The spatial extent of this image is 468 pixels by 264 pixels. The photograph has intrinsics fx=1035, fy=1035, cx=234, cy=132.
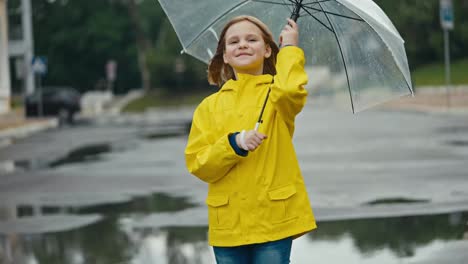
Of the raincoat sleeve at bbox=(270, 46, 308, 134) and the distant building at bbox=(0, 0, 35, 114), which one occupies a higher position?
the raincoat sleeve at bbox=(270, 46, 308, 134)

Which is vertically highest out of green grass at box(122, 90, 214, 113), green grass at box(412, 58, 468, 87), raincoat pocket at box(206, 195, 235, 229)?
raincoat pocket at box(206, 195, 235, 229)

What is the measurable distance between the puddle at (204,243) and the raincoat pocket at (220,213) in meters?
3.40

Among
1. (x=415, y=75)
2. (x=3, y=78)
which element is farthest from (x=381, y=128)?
(x=415, y=75)

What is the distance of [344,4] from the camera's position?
4613 millimetres

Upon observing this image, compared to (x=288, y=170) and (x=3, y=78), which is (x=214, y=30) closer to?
(x=288, y=170)

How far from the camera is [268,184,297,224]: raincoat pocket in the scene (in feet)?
14.4

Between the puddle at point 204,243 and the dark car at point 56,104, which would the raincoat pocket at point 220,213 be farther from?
the dark car at point 56,104

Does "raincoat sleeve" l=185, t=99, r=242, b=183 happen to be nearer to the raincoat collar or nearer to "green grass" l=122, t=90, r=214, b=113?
the raincoat collar

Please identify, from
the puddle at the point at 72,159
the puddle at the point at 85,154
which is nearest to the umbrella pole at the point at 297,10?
the puddle at the point at 72,159

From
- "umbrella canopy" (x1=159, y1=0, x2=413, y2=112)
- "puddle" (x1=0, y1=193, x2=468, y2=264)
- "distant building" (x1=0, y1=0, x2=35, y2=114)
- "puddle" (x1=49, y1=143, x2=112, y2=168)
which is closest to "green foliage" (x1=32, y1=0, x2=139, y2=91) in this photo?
"distant building" (x1=0, y1=0, x2=35, y2=114)

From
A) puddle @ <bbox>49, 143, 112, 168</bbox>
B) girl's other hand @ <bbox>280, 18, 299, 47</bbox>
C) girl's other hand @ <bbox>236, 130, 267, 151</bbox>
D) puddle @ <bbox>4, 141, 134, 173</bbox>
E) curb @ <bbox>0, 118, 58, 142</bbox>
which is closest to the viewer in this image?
girl's other hand @ <bbox>236, 130, 267, 151</bbox>

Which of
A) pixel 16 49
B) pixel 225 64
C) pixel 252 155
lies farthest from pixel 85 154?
pixel 16 49

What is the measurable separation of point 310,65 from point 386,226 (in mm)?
3874

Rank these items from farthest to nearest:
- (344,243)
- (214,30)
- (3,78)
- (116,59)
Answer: (116,59) → (3,78) → (344,243) → (214,30)
